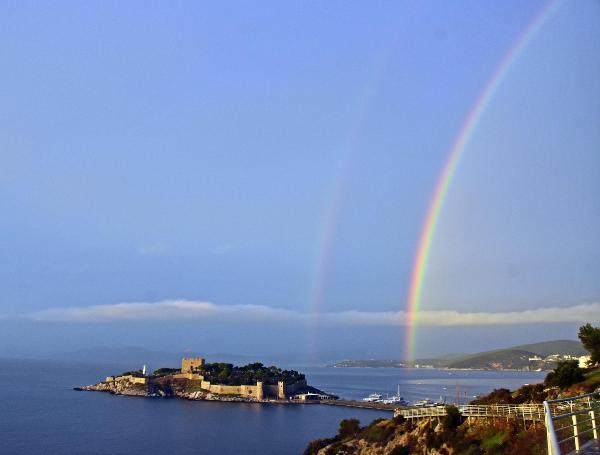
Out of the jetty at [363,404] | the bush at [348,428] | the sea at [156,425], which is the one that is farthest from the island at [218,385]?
the bush at [348,428]

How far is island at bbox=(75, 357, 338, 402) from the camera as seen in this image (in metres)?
119

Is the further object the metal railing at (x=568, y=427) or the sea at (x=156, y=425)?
the sea at (x=156, y=425)

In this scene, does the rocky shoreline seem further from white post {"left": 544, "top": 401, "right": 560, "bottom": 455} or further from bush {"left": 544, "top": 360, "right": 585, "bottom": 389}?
white post {"left": 544, "top": 401, "right": 560, "bottom": 455}

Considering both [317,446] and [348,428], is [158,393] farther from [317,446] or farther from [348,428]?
[317,446]

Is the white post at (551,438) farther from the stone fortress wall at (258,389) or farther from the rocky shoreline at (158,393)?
the stone fortress wall at (258,389)

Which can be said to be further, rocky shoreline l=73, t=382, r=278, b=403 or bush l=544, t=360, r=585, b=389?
rocky shoreline l=73, t=382, r=278, b=403

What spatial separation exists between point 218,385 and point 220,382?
238 cm

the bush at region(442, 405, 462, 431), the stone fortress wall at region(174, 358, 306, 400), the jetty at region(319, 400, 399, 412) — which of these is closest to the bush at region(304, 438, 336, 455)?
the bush at region(442, 405, 462, 431)

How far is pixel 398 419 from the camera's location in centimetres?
3834

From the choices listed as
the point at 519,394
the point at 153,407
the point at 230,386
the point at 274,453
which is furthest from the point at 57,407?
the point at 519,394

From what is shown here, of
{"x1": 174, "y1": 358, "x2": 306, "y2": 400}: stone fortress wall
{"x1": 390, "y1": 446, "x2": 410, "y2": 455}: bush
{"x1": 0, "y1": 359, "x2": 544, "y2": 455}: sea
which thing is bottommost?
{"x1": 0, "y1": 359, "x2": 544, "y2": 455}: sea

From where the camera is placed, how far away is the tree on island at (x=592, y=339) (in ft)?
114

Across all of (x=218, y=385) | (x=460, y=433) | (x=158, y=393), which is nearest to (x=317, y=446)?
(x=460, y=433)

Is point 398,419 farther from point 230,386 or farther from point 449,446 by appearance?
point 230,386
